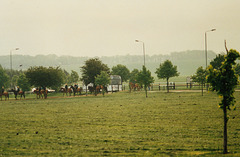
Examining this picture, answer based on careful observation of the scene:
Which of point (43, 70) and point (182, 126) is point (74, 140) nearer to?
point (182, 126)

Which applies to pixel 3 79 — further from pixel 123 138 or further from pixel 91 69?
pixel 123 138

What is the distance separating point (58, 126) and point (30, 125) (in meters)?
1.74

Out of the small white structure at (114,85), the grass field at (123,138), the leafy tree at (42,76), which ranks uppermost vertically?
the leafy tree at (42,76)

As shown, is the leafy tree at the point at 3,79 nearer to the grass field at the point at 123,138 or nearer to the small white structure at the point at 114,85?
the small white structure at the point at 114,85

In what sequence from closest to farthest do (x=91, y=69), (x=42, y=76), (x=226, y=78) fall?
(x=226, y=78) < (x=42, y=76) < (x=91, y=69)

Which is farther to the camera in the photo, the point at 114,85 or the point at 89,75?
the point at 114,85

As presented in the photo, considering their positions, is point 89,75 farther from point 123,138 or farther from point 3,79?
point 123,138

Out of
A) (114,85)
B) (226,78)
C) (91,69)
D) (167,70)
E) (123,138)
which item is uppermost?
(91,69)

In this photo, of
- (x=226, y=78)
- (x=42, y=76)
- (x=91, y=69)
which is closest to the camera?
(x=226, y=78)

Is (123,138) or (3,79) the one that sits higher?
(3,79)

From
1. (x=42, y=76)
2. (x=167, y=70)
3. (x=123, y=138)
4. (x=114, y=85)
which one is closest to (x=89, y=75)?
(x=114, y=85)

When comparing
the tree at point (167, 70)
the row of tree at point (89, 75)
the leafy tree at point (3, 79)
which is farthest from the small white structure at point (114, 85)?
the leafy tree at point (3, 79)

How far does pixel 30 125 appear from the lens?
1470 cm

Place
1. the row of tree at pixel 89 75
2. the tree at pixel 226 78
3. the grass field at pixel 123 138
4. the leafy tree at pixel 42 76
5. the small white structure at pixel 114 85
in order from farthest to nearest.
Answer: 1. the small white structure at pixel 114 85
2. the leafy tree at pixel 42 76
3. the row of tree at pixel 89 75
4. the grass field at pixel 123 138
5. the tree at pixel 226 78
